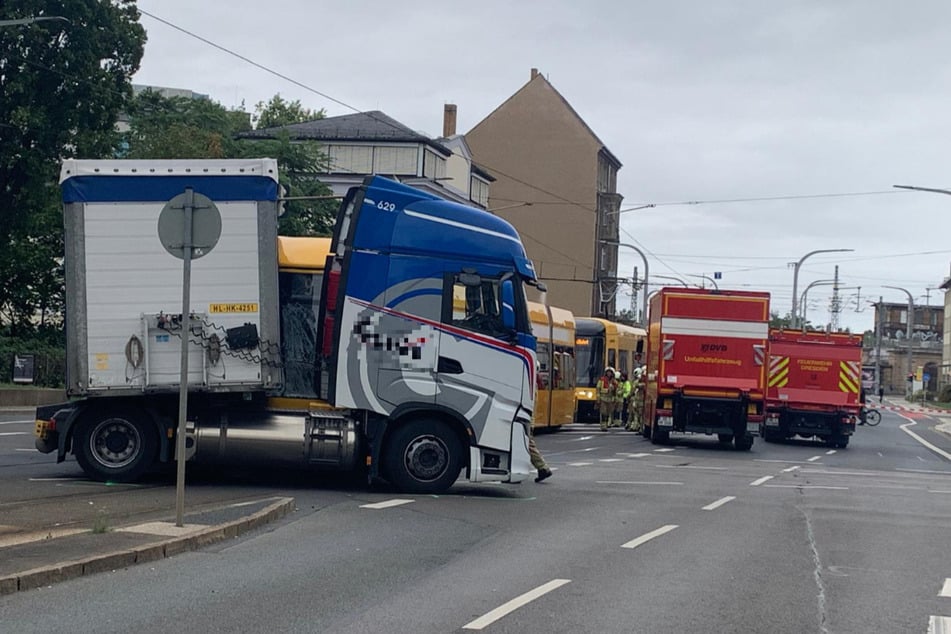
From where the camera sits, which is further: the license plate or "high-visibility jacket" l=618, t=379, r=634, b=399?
"high-visibility jacket" l=618, t=379, r=634, b=399

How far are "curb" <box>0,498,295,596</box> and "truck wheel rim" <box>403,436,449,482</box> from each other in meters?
2.82

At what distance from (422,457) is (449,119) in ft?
217

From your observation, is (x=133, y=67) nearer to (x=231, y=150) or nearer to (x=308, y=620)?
(x=231, y=150)

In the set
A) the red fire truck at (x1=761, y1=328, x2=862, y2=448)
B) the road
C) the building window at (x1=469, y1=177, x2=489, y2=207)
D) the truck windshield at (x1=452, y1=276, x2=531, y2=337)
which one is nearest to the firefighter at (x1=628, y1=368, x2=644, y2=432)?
the red fire truck at (x1=761, y1=328, x2=862, y2=448)

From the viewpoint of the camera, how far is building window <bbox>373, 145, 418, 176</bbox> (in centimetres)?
6028

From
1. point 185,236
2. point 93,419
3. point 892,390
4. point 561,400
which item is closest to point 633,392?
point 561,400

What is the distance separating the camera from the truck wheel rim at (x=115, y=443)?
50.6ft

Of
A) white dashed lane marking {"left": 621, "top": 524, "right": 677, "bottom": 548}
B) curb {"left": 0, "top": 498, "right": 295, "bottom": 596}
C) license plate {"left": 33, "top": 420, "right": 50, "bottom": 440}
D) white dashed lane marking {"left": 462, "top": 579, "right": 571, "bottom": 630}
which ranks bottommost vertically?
white dashed lane marking {"left": 621, "top": 524, "right": 677, "bottom": 548}

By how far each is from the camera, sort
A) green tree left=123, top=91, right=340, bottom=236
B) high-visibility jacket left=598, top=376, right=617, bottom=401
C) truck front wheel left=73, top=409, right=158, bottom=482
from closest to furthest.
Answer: truck front wheel left=73, top=409, right=158, bottom=482 < high-visibility jacket left=598, top=376, right=617, bottom=401 < green tree left=123, top=91, right=340, bottom=236

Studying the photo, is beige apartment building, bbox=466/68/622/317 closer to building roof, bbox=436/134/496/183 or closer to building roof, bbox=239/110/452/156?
building roof, bbox=436/134/496/183

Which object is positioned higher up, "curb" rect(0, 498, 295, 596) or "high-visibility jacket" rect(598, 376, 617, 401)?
"high-visibility jacket" rect(598, 376, 617, 401)

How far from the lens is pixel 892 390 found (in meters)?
143

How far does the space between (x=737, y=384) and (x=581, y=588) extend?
20.2 meters

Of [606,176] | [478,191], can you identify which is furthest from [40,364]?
[606,176]
